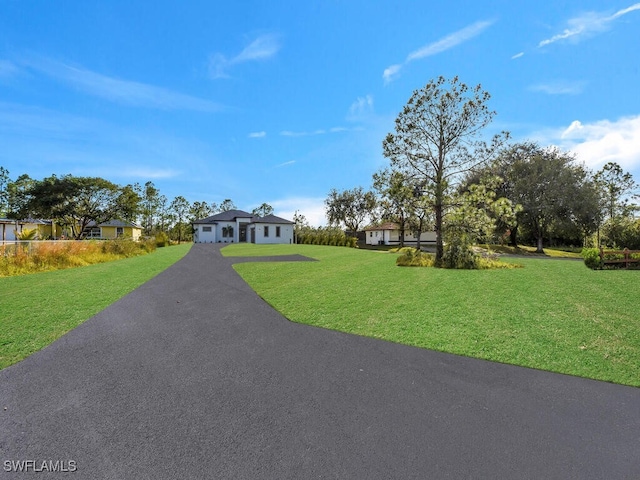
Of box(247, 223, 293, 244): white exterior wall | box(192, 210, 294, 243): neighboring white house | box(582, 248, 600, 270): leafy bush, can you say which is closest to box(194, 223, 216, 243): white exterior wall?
box(192, 210, 294, 243): neighboring white house

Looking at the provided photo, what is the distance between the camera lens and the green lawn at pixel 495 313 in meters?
4.16

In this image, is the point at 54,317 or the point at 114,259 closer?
the point at 54,317

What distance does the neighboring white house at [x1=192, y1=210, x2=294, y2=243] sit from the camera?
37344 mm

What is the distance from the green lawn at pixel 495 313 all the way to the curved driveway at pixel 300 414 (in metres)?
0.57

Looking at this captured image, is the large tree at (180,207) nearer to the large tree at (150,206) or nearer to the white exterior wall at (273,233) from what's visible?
the large tree at (150,206)

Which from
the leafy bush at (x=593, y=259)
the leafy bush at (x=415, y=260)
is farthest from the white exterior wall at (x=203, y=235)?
the leafy bush at (x=593, y=259)

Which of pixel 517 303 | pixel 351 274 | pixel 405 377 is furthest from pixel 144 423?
pixel 351 274

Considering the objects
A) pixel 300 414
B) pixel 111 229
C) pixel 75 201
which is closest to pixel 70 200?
pixel 75 201

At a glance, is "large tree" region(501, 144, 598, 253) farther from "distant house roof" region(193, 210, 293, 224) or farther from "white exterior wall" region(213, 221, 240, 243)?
"white exterior wall" region(213, 221, 240, 243)

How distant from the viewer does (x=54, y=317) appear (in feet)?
18.2

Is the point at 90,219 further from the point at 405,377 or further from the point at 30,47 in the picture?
the point at 405,377

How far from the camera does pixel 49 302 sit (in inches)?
259

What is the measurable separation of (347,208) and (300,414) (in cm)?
4884

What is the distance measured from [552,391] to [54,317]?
747 centimetres
